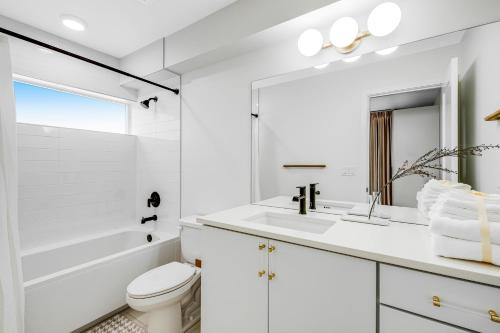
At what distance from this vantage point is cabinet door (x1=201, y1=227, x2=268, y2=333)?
1087 mm

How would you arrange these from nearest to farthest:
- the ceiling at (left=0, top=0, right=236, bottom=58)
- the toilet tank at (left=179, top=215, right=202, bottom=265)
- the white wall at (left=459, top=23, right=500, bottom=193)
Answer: the white wall at (left=459, top=23, right=500, bottom=193), the ceiling at (left=0, top=0, right=236, bottom=58), the toilet tank at (left=179, top=215, right=202, bottom=265)

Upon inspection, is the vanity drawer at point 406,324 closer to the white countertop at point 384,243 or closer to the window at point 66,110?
the white countertop at point 384,243

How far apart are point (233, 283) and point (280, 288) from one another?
0.28m

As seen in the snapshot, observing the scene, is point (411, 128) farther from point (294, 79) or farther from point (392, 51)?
point (294, 79)

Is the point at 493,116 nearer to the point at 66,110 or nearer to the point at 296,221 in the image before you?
the point at 296,221

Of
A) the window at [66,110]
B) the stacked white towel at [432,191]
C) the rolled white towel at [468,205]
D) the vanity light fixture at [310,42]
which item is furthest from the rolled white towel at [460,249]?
the window at [66,110]

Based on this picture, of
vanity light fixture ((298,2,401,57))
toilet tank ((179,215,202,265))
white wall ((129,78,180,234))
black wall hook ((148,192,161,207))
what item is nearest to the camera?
vanity light fixture ((298,2,401,57))

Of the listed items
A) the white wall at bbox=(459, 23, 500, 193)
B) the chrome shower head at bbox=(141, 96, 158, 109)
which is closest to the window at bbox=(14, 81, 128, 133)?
the chrome shower head at bbox=(141, 96, 158, 109)

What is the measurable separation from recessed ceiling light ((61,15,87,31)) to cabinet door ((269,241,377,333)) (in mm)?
2271

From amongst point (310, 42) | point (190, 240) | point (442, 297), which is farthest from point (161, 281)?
point (310, 42)

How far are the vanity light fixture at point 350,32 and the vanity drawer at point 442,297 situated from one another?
1.25 m

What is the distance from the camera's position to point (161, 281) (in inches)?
58.6

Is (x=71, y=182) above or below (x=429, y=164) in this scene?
below

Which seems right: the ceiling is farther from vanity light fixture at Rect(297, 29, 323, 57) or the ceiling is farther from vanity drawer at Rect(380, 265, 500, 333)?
vanity drawer at Rect(380, 265, 500, 333)
